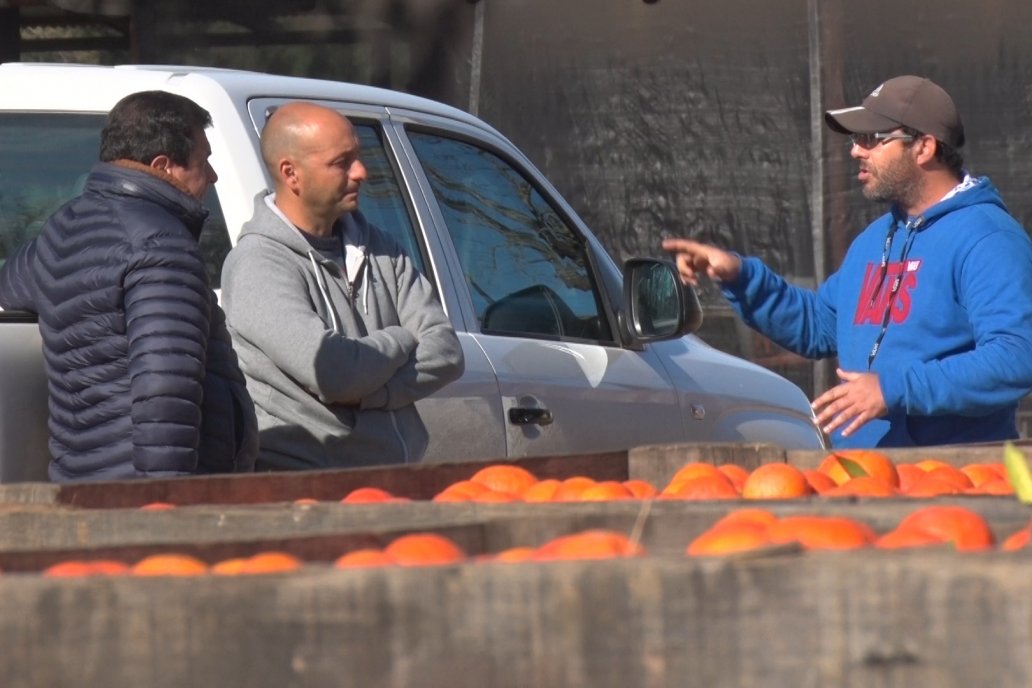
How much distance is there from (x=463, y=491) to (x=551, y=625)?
1031 mm

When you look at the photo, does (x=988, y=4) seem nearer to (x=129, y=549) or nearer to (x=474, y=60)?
(x=474, y=60)

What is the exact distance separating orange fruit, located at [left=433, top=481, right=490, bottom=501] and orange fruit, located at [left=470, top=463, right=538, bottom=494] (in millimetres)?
36

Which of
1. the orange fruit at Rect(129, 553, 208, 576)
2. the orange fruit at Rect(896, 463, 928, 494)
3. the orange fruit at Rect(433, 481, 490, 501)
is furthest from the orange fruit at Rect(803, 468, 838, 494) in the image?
the orange fruit at Rect(129, 553, 208, 576)

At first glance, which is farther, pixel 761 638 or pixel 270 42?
pixel 270 42

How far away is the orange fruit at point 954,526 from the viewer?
5.83ft

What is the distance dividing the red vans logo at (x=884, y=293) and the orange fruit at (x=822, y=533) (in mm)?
2546

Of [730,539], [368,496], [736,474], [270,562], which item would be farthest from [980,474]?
[270,562]

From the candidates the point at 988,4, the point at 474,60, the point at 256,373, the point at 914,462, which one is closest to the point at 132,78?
the point at 256,373

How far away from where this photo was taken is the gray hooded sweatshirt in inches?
151

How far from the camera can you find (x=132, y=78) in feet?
14.0

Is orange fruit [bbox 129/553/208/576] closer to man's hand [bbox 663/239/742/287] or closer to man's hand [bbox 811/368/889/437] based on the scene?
man's hand [bbox 811/368/889/437]

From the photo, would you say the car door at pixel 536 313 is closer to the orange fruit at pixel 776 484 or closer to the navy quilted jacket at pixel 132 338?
the navy quilted jacket at pixel 132 338

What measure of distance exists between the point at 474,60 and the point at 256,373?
6.28 meters

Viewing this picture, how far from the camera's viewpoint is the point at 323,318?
13.0 ft
